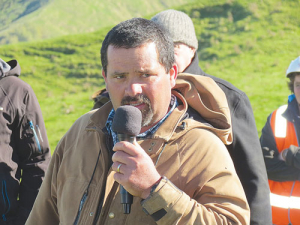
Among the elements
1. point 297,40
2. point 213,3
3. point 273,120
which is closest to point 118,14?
point 213,3

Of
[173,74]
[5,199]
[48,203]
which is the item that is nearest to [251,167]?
[173,74]

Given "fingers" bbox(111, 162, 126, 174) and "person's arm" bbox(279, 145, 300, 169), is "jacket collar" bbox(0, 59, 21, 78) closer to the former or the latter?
"fingers" bbox(111, 162, 126, 174)

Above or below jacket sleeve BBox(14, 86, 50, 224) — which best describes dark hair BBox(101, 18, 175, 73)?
above

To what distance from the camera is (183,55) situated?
3982 millimetres

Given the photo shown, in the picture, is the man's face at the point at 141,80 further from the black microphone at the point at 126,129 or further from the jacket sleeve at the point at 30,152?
the jacket sleeve at the point at 30,152

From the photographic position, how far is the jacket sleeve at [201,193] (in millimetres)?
2180

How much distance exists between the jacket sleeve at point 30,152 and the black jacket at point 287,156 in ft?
8.74

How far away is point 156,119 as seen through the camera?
8.71 ft

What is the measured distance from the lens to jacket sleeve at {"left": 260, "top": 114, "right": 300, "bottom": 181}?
535 cm

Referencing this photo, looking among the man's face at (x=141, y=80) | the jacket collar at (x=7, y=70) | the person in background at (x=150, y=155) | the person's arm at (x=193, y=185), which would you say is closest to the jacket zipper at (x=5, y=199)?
the jacket collar at (x=7, y=70)

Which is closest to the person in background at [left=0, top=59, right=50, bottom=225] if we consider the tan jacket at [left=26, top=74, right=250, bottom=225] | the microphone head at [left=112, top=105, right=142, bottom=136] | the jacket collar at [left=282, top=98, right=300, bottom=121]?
the tan jacket at [left=26, top=74, right=250, bottom=225]

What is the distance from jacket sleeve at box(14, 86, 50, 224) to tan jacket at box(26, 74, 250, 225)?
1292mm

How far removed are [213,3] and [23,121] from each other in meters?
24.7

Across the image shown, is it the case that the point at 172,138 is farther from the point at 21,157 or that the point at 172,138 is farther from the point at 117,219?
the point at 21,157
